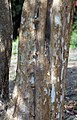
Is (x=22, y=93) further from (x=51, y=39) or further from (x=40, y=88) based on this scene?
(x=51, y=39)

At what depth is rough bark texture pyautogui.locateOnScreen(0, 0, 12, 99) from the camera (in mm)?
5113

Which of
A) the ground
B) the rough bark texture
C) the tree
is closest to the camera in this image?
the tree

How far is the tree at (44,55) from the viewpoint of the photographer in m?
3.53

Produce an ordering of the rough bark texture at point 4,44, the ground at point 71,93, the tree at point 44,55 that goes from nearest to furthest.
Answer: the tree at point 44,55
the rough bark texture at point 4,44
the ground at point 71,93

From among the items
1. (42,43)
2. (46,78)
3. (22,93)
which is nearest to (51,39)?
(42,43)

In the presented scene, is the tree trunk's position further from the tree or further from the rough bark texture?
the rough bark texture

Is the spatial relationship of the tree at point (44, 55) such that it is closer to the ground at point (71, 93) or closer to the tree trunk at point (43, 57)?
the tree trunk at point (43, 57)

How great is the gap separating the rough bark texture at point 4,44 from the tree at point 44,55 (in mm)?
1367

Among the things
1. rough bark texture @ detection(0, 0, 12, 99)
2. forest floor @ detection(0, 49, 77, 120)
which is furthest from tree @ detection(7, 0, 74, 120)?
forest floor @ detection(0, 49, 77, 120)

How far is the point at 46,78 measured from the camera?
3.62 metres

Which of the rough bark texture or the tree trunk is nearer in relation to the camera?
the tree trunk

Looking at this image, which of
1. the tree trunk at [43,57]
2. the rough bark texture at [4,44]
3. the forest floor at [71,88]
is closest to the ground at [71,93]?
the forest floor at [71,88]

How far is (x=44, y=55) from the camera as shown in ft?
11.9

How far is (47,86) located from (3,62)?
1.60 meters
